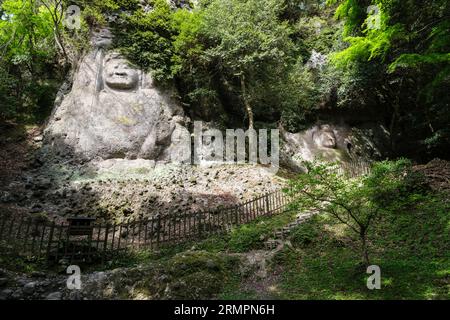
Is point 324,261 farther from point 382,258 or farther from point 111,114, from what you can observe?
point 111,114

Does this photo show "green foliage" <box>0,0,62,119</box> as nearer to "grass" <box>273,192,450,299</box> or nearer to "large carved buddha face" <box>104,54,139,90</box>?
"large carved buddha face" <box>104,54,139,90</box>

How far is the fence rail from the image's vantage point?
29.8ft

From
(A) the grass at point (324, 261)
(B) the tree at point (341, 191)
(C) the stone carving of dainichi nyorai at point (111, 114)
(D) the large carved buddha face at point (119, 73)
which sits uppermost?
(D) the large carved buddha face at point (119, 73)

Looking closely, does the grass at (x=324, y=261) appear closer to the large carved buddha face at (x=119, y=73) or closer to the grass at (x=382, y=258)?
the grass at (x=382, y=258)

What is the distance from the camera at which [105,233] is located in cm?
982

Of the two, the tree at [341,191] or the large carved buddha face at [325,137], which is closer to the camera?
the tree at [341,191]

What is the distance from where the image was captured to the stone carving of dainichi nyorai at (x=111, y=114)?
16.3 m

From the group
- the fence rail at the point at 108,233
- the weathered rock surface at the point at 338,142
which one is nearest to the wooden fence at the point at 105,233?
the fence rail at the point at 108,233

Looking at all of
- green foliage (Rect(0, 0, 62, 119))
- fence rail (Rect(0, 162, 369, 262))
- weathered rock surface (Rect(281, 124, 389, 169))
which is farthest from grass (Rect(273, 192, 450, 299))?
green foliage (Rect(0, 0, 62, 119))

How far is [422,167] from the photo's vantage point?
12.2 metres

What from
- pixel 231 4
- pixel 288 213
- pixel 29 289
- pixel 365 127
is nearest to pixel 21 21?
pixel 231 4

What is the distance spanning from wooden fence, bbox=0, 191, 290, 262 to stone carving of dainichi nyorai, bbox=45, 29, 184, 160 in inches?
223

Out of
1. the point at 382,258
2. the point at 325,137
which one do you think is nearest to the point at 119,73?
the point at 325,137

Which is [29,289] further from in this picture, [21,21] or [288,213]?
[21,21]
